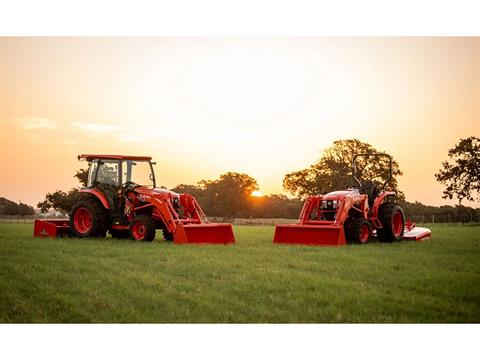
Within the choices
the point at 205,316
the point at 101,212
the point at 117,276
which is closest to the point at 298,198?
the point at 101,212

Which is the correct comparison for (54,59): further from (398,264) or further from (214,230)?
(398,264)

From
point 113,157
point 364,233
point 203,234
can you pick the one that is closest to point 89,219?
point 113,157

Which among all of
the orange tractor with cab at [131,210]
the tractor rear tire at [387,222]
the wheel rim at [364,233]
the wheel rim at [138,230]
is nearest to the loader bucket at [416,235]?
the tractor rear tire at [387,222]

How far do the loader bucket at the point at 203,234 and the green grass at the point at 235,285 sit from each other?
3.87ft

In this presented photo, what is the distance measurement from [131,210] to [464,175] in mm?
10560

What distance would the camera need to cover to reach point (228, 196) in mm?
34219

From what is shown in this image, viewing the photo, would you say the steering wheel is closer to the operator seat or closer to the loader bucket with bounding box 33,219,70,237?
the loader bucket with bounding box 33,219,70,237

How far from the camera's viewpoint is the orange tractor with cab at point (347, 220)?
1395cm

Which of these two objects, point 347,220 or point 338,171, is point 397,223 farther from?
point 338,171

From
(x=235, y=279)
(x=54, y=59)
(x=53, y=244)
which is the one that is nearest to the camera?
(x=235, y=279)

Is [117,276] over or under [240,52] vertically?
under

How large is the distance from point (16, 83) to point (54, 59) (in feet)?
2.66

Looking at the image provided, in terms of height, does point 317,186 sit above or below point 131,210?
above

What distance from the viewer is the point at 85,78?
11.8 m
